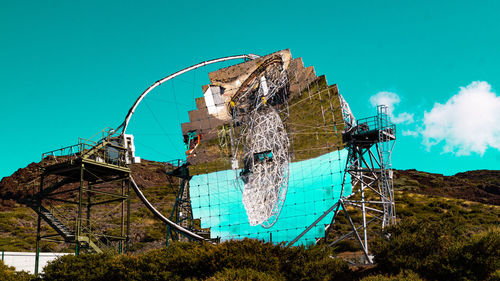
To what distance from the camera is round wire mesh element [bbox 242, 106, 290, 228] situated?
3338 centimetres

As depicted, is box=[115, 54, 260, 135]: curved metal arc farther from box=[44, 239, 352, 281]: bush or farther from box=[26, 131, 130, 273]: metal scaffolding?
box=[44, 239, 352, 281]: bush

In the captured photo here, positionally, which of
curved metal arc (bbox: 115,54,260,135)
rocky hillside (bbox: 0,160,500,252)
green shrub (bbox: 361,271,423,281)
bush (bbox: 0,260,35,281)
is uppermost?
curved metal arc (bbox: 115,54,260,135)

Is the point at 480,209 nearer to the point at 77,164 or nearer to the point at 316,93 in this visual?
the point at 316,93

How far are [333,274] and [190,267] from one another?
24.8 ft

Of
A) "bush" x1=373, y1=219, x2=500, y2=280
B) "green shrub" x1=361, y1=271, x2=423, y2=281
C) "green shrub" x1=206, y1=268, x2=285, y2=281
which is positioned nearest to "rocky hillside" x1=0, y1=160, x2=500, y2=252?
"green shrub" x1=206, y1=268, x2=285, y2=281

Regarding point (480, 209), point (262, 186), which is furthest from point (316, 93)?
point (480, 209)

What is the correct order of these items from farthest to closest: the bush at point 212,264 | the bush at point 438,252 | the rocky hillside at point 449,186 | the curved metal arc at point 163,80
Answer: the rocky hillside at point 449,186
the curved metal arc at point 163,80
the bush at point 212,264
the bush at point 438,252

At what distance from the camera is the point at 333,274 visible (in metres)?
27.7

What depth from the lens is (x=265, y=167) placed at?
34656mm

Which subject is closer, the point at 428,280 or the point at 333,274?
the point at 428,280

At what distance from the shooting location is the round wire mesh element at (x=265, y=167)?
109 feet

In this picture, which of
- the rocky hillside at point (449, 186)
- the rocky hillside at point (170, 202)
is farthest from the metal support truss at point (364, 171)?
the rocky hillside at point (449, 186)

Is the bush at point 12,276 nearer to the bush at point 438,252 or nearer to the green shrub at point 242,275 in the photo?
the green shrub at point 242,275

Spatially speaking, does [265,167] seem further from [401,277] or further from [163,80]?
[401,277]
